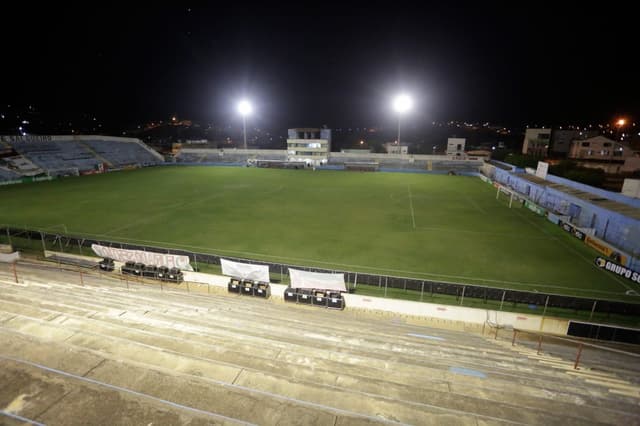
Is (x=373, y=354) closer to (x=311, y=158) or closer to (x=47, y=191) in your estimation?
(x=47, y=191)

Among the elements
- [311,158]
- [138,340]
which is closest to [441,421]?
[138,340]

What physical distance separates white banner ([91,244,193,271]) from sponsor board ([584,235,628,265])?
26.0m

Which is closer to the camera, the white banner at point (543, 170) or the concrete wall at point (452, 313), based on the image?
the concrete wall at point (452, 313)

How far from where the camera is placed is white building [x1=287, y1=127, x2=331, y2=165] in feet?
236

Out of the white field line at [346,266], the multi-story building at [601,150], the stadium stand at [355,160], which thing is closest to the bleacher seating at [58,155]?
the stadium stand at [355,160]

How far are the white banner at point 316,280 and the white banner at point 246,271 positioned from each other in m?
1.51

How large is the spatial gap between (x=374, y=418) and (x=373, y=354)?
10.4ft

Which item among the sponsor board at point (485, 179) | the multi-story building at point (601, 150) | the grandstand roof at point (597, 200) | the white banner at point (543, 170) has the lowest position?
the sponsor board at point (485, 179)

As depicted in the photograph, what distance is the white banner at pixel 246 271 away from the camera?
14.8m

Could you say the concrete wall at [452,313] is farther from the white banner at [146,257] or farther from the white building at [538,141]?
the white building at [538,141]

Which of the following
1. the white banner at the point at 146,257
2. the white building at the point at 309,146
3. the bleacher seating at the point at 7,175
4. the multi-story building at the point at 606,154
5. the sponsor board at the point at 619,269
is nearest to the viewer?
the white banner at the point at 146,257

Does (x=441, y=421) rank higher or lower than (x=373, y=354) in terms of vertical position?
higher

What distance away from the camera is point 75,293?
1162 cm

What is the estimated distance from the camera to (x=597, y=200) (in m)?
25.5
